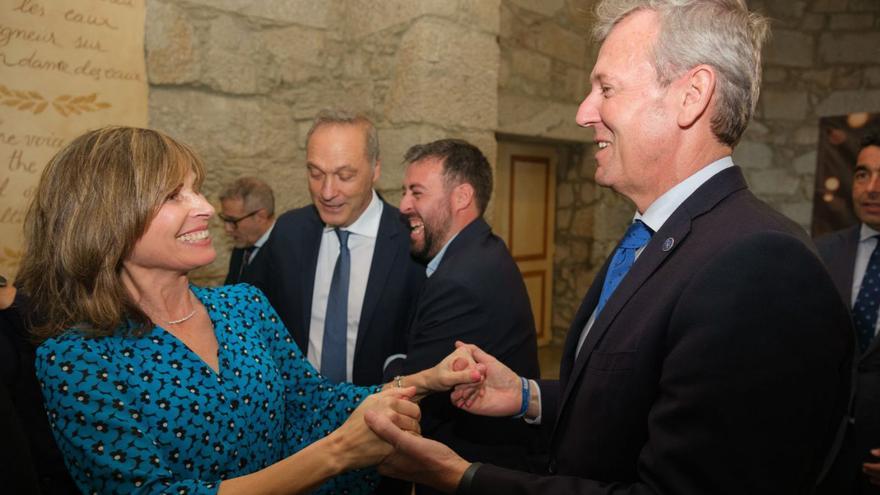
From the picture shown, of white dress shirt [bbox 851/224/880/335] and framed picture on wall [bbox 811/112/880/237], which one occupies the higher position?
framed picture on wall [bbox 811/112/880/237]

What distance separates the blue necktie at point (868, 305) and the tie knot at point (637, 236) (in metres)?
1.92

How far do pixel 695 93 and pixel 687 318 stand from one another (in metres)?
0.45

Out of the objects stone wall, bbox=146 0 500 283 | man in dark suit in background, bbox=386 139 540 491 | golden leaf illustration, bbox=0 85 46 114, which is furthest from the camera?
stone wall, bbox=146 0 500 283

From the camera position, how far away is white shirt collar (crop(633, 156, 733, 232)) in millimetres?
1163

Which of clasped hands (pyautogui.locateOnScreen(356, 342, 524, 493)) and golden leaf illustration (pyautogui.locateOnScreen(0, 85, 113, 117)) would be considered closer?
clasped hands (pyautogui.locateOnScreen(356, 342, 524, 493))

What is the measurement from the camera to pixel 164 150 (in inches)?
56.0

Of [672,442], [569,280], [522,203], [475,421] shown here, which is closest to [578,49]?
[522,203]

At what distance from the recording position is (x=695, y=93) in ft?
3.70

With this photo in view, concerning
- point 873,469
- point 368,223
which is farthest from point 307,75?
point 873,469

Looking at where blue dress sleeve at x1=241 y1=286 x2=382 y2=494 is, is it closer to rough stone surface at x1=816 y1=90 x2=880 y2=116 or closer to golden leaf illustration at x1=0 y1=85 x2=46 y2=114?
golden leaf illustration at x1=0 y1=85 x2=46 y2=114

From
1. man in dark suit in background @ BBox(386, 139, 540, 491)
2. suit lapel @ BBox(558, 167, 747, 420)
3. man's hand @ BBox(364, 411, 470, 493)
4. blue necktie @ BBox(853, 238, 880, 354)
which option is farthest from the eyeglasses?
blue necktie @ BBox(853, 238, 880, 354)

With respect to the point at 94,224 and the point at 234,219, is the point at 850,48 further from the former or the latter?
the point at 94,224

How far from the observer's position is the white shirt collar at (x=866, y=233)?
9.05 ft

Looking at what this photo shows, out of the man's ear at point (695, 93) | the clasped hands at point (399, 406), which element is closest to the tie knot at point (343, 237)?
the clasped hands at point (399, 406)
